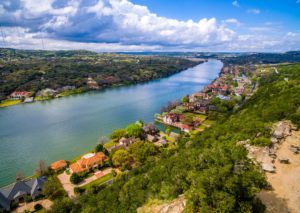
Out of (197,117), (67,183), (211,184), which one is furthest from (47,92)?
(211,184)

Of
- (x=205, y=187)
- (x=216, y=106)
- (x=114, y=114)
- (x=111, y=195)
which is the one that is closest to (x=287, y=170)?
(x=205, y=187)

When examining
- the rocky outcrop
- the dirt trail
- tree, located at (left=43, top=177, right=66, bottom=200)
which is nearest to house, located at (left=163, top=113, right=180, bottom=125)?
the rocky outcrop

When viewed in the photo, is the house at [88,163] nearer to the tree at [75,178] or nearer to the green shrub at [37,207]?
the tree at [75,178]

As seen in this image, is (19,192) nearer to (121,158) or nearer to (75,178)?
(75,178)

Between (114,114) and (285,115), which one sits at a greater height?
(285,115)

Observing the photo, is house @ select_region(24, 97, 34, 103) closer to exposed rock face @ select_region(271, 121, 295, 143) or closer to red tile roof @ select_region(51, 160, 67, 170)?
red tile roof @ select_region(51, 160, 67, 170)

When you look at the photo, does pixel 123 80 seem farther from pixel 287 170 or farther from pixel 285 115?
pixel 287 170

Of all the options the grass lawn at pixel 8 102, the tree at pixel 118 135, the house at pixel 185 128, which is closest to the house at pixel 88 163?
the tree at pixel 118 135
